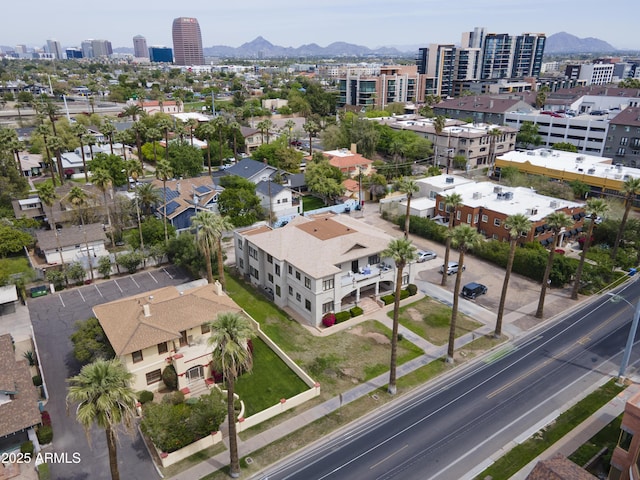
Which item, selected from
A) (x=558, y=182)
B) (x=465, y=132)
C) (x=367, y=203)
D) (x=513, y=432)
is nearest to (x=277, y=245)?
(x=513, y=432)

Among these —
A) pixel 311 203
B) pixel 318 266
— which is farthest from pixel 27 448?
pixel 311 203

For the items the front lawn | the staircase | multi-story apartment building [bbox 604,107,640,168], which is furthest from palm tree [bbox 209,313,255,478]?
multi-story apartment building [bbox 604,107,640,168]

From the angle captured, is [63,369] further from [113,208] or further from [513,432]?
[513,432]

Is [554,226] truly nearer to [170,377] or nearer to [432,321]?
[432,321]

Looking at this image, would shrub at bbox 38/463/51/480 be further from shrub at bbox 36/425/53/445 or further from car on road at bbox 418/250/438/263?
car on road at bbox 418/250/438/263

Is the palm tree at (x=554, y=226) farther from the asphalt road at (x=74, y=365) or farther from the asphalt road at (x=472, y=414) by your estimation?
the asphalt road at (x=74, y=365)
